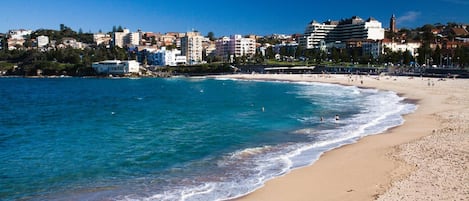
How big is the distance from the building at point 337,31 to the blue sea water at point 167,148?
128 m

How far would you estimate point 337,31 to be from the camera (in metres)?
173

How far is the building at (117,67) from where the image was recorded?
12675 cm

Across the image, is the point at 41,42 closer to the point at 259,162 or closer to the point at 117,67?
the point at 117,67

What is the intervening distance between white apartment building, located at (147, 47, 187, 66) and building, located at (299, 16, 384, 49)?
4920 cm

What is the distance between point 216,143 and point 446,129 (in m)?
12.5

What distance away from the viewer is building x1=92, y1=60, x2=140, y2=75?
127 m

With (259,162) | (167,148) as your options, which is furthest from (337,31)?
(259,162)

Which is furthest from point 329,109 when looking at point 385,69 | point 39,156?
point 385,69

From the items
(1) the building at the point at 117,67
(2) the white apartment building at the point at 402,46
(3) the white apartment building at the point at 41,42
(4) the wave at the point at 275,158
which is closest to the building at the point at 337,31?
(2) the white apartment building at the point at 402,46

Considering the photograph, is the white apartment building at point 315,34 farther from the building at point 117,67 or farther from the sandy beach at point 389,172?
the sandy beach at point 389,172

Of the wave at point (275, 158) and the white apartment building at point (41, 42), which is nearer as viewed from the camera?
the wave at point (275, 158)

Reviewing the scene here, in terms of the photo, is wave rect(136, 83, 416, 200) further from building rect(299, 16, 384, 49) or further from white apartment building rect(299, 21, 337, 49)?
white apartment building rect(299, 21, 337, 49)

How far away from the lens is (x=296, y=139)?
23.4 metres

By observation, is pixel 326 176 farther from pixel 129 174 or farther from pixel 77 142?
pixel 77 142
